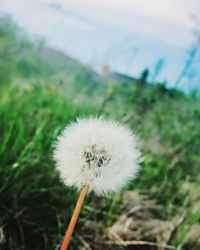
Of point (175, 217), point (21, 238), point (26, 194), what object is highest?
point (175, 217)

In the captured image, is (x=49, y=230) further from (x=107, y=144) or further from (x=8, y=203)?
(x=107, y=144)

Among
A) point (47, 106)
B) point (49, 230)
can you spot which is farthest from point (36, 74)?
point (49, 230)

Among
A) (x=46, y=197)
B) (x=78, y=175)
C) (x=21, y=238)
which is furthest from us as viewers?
(x=46, y=197)

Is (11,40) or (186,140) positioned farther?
(11,40)

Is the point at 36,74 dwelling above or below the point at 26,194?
above

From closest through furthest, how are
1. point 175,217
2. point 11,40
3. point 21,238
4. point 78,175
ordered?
point 78,175 < point 21,238 < point 175,217 < point 11,40
